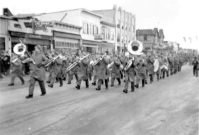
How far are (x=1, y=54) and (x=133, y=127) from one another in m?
14.4

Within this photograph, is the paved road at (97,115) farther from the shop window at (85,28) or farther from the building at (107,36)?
the building at (107,36)

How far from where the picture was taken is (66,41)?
91.5 feet

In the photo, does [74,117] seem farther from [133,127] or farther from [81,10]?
[81,10]

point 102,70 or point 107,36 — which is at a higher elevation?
point 107,36

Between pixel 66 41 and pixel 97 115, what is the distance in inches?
885

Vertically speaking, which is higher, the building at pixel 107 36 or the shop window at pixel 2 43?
the building at pixel 107 36

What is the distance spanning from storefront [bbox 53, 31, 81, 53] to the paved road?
17.5 meters

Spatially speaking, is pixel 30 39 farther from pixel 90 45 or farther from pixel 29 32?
pixel 90 45

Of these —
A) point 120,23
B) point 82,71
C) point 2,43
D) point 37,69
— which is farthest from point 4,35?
point 120,23

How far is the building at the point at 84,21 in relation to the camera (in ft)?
100

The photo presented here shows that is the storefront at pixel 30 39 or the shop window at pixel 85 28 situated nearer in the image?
the storefront at pixel 30 39

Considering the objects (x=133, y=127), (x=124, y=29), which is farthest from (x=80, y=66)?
(x=124, y=29)

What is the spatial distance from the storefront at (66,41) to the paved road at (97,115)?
57.4 ft

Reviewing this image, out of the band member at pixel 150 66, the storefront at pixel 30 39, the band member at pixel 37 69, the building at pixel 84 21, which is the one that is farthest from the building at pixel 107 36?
the band member at pixel 37 69
